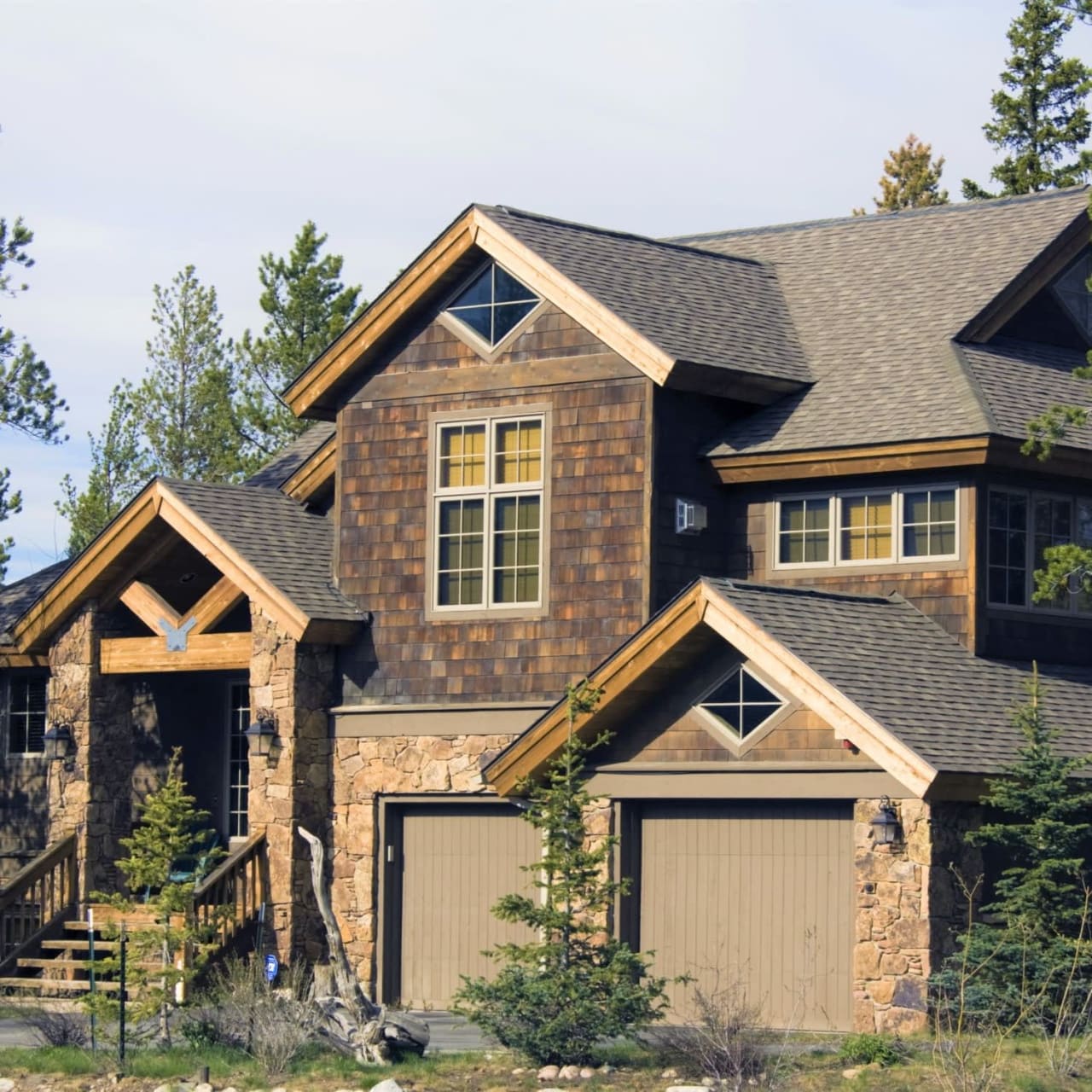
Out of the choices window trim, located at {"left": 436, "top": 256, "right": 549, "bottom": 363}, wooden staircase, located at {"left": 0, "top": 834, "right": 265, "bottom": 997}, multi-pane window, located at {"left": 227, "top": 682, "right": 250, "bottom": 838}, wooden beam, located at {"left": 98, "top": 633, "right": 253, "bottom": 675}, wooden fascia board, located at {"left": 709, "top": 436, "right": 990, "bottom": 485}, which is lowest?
wooden staircase, located at {"left": 0, "top": 834, "right": 265, "bottom": 997}

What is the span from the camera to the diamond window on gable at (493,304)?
2377cm

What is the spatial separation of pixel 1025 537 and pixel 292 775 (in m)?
7.97

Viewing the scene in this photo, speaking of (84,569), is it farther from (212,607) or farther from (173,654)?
(212,607)

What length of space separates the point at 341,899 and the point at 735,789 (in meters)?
5.30

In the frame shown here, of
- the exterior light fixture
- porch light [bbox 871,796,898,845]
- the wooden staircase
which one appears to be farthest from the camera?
the exterior light fixture

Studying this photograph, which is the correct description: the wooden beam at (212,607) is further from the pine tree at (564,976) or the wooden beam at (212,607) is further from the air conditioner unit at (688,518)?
the pine tree at (564,976)

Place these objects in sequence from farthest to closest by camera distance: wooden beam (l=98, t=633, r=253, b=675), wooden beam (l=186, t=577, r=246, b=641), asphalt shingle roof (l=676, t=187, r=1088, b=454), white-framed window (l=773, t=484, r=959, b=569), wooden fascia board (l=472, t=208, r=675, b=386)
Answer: wooden beam (l=186, t=577, r=246, b=641) → wooden beam (l=98, t=633, r=253, b=675) → asphalt shingle roof (l=676, t=187, r=1088, b=454) → wooden fascia board (l=472, t=208, r=675, b=386) → white-framed window (l=773, t=484, r=959, b=569)

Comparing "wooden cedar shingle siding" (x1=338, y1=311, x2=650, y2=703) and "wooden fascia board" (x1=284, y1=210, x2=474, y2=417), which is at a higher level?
"wooden fascia board" (x1=284, y1=210, x2=474, y2=417)

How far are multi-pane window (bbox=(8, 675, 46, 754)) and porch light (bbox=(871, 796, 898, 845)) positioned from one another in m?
12.1

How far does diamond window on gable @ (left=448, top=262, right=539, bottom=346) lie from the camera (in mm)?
23766

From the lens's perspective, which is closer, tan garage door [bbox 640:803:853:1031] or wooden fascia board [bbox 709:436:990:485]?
tan garage door [bbox 640:803:853:1031]

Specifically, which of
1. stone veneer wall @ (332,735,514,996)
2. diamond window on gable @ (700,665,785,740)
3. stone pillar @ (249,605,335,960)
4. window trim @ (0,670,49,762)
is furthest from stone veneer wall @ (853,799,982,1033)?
window trim @ (0,670,49,762)

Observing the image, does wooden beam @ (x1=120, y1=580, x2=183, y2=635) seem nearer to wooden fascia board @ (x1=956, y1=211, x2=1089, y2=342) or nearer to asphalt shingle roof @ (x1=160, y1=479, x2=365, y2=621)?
asphalt shingle roof @ (x1=160, y1=479, x2=365, y2=621)

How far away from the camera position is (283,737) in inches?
939
